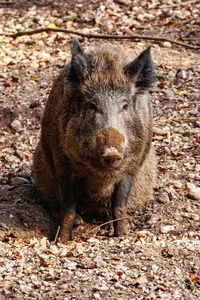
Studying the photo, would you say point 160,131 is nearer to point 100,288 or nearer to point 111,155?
point 111,155

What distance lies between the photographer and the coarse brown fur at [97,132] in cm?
766

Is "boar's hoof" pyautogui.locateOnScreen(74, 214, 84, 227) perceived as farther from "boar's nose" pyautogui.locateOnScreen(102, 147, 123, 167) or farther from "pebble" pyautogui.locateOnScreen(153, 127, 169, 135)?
"pebble" pyautogui.locateOnScreen(153, 127, 169, 135)

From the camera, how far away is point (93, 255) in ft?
24.5

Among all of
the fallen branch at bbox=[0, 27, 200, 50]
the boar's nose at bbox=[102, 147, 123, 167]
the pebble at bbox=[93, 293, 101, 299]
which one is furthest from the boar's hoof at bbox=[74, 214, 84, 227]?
the fallen branch at bbox=[0, 27, 200, 50]

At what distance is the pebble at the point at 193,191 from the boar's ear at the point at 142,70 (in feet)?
4.86

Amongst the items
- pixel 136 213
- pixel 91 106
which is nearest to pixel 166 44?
pixel 136 213

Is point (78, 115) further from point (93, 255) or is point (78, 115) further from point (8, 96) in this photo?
point (8, 96)

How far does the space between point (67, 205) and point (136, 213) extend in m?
1.00

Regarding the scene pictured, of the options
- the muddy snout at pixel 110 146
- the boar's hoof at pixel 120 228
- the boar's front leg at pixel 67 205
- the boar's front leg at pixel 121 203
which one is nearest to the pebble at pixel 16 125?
the boar's front leg at pixel 67 205

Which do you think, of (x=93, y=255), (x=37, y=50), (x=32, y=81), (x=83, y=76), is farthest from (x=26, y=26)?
(x=93, y=255)

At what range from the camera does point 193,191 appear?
30.6 ft

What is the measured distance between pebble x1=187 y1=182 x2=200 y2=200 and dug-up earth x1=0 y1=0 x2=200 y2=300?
0.5 inches

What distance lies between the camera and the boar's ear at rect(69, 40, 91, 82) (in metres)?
8.19

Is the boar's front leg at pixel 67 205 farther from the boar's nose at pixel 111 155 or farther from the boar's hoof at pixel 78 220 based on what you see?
the boar's nose at pixel 111 155
